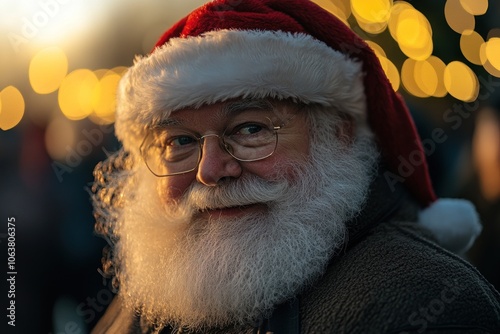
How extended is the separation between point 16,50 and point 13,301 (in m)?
3.18

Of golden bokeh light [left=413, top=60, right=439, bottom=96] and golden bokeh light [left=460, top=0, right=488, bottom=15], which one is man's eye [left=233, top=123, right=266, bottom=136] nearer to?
golden bokeh light [left=460, top=0, right=488, bottom=15]

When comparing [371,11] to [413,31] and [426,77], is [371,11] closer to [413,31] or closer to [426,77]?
[413,31]

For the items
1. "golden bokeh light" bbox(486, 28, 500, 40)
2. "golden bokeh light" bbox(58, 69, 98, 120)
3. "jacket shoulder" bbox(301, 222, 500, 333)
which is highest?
"jacket shoulder" bbox(301, 222, 500, 333)

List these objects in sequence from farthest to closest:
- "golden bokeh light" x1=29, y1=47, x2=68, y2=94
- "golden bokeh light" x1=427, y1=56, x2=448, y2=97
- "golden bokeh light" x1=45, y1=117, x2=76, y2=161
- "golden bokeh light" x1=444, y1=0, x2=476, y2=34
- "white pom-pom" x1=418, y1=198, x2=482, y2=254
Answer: "golden bokeh light" x1=29, y1=47, x2=68, y2=94 → "golden bokeh light" x1=427, y1=56, x2=448, y2=97 → "golden bokeh light" x1=444, y1=0, x2=476, y2=34 → "golden bokeh light" x1=45, y1=117, x2=76, y2=161 → "white pom-pom" x1=418, y1=198, x2=482, y2=254

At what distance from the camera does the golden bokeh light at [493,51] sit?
6.56 meters

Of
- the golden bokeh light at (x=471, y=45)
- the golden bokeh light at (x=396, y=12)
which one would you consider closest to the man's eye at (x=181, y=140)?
the golden bokeh light at (x=396, y=12)

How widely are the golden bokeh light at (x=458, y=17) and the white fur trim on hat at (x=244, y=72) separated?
425 centimetres

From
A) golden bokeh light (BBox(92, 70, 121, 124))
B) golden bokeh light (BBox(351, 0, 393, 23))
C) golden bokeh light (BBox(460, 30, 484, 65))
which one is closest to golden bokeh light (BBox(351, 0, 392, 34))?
golden bokeh light (BBox(351, 0, 393, 23))

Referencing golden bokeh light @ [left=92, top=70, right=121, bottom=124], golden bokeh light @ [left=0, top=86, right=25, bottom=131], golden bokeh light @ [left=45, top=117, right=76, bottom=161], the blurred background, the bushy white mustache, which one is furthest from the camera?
golden bokeh light @ [left=92, top=70, right=121, bottom=124]

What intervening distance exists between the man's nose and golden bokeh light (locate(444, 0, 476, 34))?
186 inches

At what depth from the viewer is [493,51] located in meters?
6.64

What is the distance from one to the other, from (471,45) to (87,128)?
4126 millimetres

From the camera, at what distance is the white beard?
245 cm

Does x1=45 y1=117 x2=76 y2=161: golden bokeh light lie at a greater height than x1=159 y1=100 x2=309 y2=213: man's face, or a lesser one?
lesser
